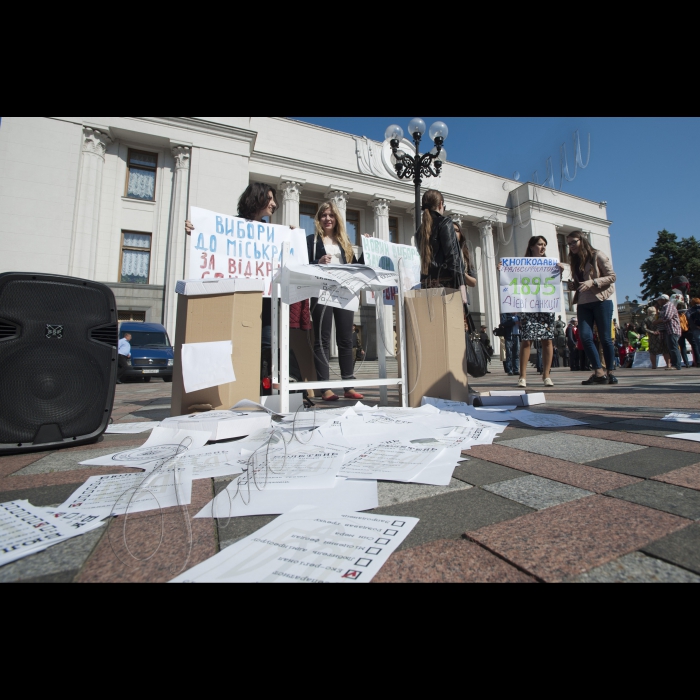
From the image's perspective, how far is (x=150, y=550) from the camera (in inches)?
28.9

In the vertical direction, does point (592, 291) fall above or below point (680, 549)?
above

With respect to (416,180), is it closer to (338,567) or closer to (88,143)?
(338,567)

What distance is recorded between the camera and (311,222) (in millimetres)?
18609

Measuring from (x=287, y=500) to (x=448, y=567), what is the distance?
0.46 metres

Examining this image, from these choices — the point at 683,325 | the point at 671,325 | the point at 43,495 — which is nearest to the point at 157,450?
the point at 43,495

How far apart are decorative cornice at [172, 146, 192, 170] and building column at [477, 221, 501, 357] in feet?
50.8

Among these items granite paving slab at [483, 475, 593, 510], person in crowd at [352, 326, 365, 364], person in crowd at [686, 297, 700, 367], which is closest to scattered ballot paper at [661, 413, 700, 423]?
granite paving slab at [483, 475, 593, 510]

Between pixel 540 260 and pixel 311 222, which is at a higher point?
pixel 311 222

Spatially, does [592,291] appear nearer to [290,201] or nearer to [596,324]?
[596,324]

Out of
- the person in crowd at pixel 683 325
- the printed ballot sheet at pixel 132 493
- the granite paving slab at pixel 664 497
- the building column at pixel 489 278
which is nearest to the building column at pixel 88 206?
the printed ballot sheet at pixel 132 493

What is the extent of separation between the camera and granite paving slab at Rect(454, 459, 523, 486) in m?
1.15

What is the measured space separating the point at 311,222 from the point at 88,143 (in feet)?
29.3

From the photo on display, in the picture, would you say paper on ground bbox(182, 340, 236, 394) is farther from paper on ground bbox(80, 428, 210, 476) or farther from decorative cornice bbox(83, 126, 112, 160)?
decorative cornice bbox(83, 126, 112, 160)
